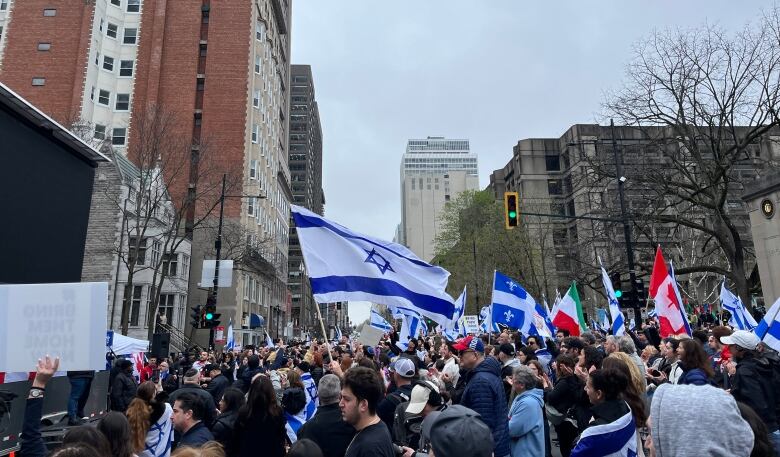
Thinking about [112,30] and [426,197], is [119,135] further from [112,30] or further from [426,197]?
[426,197]

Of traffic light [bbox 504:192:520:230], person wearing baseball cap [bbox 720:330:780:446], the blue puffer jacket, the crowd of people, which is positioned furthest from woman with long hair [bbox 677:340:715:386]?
traffic light [bbox 504:192:520:230]

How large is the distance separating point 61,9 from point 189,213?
24.2 m

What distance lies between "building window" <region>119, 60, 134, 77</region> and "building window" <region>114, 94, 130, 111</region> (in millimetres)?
2302

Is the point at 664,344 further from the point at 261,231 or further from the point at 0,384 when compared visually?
the point at 261,231

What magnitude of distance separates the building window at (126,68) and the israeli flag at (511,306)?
48717 millimetres

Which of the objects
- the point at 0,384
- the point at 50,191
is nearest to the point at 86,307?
the point at 0,384

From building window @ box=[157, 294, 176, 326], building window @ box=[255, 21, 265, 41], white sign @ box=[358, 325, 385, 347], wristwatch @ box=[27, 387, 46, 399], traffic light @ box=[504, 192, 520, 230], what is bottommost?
wristwatch @ box=[27, 387, 46, 399]

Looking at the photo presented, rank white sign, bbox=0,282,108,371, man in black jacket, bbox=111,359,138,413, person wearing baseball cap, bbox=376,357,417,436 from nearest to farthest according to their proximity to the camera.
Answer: white sign, bbox=0,282,108,371, person wearing baseball cap, bbox=376,357,417,436, man in black jacket, bbox=111,359,138,413

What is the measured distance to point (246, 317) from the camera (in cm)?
4928

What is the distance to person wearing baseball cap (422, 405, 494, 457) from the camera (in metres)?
2.53

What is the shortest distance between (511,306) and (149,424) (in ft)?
36.1

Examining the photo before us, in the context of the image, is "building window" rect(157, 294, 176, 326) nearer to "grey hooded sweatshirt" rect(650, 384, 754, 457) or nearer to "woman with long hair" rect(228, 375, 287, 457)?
"woman with long hair" rect(228, 375, 287, 457)

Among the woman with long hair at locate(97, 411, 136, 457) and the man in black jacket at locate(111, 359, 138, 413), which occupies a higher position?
the woman with long hair at locate(97, 411, 136, 457)

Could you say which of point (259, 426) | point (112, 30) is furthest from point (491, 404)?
point (112, 30)
